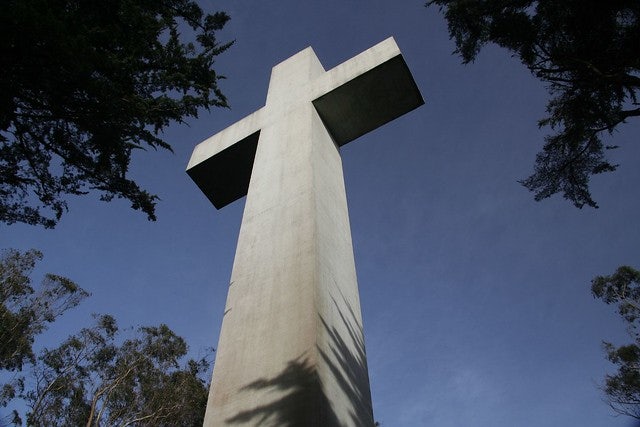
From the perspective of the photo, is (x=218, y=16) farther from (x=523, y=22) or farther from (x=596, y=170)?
(x=596, y=170)

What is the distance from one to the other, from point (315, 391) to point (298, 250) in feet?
4.73

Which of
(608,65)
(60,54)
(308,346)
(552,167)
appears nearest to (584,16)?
(608,65)

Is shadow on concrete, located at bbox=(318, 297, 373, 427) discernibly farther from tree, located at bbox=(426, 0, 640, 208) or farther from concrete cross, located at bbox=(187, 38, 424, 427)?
tree, located at bbox=(426, 0, 640, 208)

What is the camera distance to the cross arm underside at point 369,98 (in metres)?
6.67

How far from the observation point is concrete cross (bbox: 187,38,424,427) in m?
3.18

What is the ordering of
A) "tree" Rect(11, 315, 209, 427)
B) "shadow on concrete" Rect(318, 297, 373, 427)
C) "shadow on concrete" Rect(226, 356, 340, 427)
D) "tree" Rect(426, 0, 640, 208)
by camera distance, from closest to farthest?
"shadow on concrete" Rect(226, 356, 340, 427)
"shadow on concrete" Rect(318, 297, 373, 427)
"tree" Rect(426, 0, 640, 208)
"tree" Rect(11, 315, 209, 427)

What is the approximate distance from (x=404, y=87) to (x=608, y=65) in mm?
2978

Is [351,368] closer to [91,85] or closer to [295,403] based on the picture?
[295,403]

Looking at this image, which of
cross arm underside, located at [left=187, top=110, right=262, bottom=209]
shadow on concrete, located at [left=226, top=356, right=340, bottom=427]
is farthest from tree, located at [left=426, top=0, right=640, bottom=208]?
shadow on concrete, located at [left=226, top=356, right=340, bottom=427]

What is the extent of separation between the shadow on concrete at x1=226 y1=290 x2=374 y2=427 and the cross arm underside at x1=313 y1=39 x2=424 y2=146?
13.0 feet

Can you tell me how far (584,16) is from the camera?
22.2 ft

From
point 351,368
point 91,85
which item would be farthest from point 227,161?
point 351,368

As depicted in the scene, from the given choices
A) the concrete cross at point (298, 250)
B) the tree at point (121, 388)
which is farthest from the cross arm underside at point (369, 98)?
the tree at point (121, 388)

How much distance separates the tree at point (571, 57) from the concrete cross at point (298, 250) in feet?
6.89
